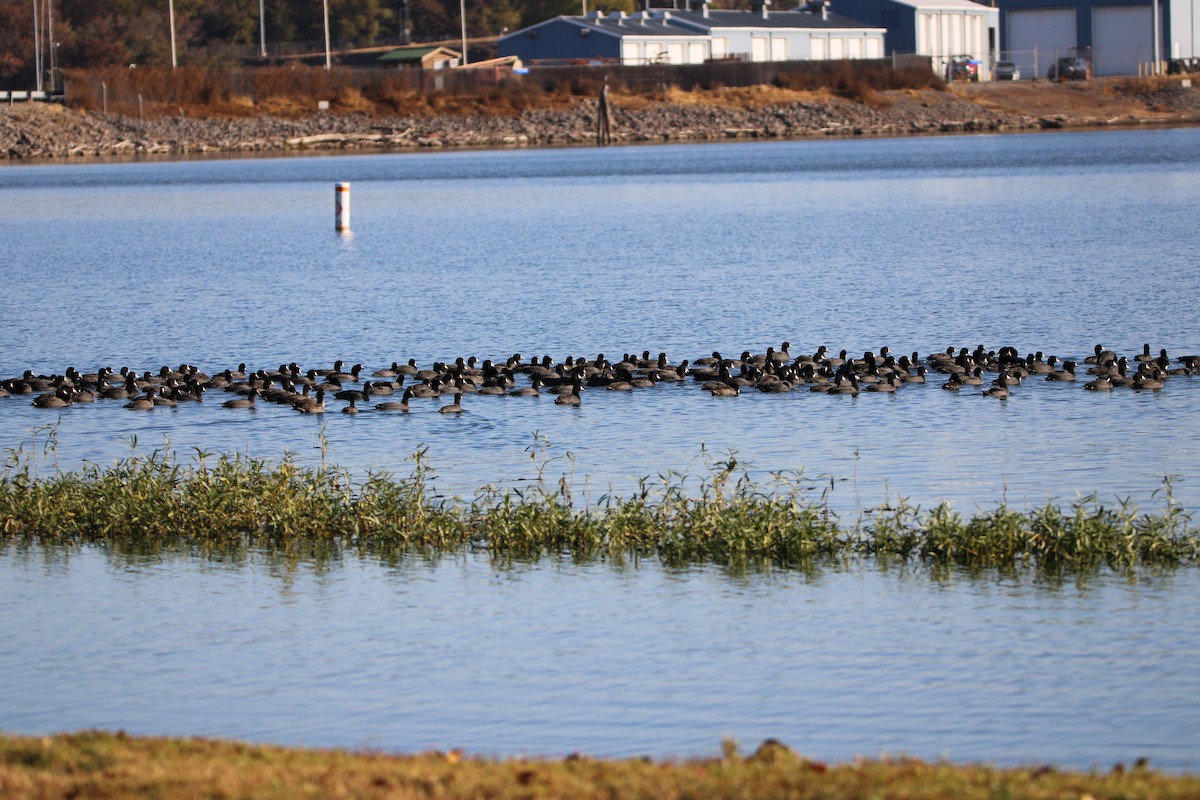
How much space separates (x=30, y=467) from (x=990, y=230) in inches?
1987

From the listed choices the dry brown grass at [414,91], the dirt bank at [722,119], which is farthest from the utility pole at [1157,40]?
the dry brown grass at [414,91]

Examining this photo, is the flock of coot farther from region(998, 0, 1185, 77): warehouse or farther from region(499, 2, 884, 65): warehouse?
region(998, 0, 1185, 77): warehouse

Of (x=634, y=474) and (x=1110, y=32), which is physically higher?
(x=1110, y=32)

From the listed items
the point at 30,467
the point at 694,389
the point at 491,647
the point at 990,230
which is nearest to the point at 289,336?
the point at 694,389

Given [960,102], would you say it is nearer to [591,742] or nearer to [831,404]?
[831,404]

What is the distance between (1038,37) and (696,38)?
32.2 meters

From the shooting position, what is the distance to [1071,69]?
494 feet

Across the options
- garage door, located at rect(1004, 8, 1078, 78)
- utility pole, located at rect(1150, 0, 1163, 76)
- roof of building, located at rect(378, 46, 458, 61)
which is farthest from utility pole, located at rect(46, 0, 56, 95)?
utility pole, located at rect(1150, 0, 1163, 76)

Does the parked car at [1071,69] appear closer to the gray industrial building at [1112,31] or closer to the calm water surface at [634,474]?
the gray industrial building at [1112,31]

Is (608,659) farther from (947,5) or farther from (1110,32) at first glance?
(947,5)

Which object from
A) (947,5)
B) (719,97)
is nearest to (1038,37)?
(947,5)

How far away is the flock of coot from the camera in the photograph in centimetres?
3122

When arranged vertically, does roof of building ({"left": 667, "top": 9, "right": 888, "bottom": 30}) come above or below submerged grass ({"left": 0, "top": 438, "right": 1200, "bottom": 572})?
above

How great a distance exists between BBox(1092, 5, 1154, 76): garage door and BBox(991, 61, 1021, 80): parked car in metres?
6.81
